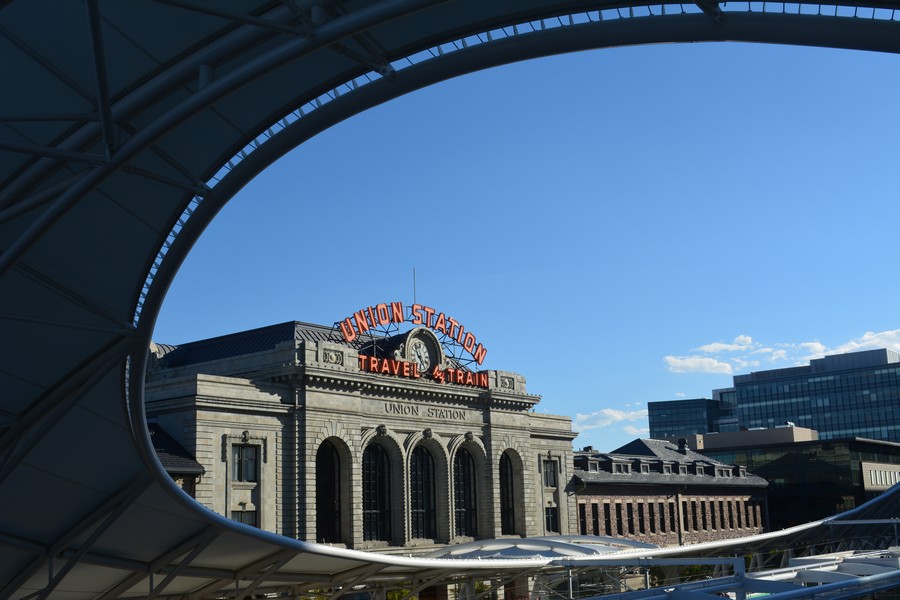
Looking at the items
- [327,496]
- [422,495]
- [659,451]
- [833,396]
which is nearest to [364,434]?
[327,496]

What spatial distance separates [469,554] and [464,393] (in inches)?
738

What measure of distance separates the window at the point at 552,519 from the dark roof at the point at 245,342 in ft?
84.5

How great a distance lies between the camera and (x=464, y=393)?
7481cm

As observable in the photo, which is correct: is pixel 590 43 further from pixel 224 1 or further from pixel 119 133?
pixel 119 133

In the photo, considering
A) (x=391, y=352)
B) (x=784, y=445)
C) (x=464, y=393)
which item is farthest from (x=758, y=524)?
(x=391, y=352)

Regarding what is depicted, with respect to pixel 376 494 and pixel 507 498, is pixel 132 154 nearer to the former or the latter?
pixel 376 494

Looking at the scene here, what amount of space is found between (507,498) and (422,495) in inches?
440

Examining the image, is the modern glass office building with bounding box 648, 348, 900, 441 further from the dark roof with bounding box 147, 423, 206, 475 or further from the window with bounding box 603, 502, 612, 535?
the dark roof with bounding box 147, 423, 206, 475

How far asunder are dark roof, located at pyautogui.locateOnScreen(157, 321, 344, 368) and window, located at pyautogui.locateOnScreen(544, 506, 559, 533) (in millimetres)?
25748

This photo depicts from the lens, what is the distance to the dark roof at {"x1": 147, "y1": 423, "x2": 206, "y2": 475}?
54250 mm

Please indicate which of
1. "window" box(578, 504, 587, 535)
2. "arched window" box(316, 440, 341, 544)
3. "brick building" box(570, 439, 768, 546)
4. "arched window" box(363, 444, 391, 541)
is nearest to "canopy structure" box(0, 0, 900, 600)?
"arched window" box(316, 440, 341, 544)

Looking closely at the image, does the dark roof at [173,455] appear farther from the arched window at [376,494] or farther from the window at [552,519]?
the window at [552,519]

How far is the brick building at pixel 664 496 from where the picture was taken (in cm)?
8888

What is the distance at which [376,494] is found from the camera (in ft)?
223
